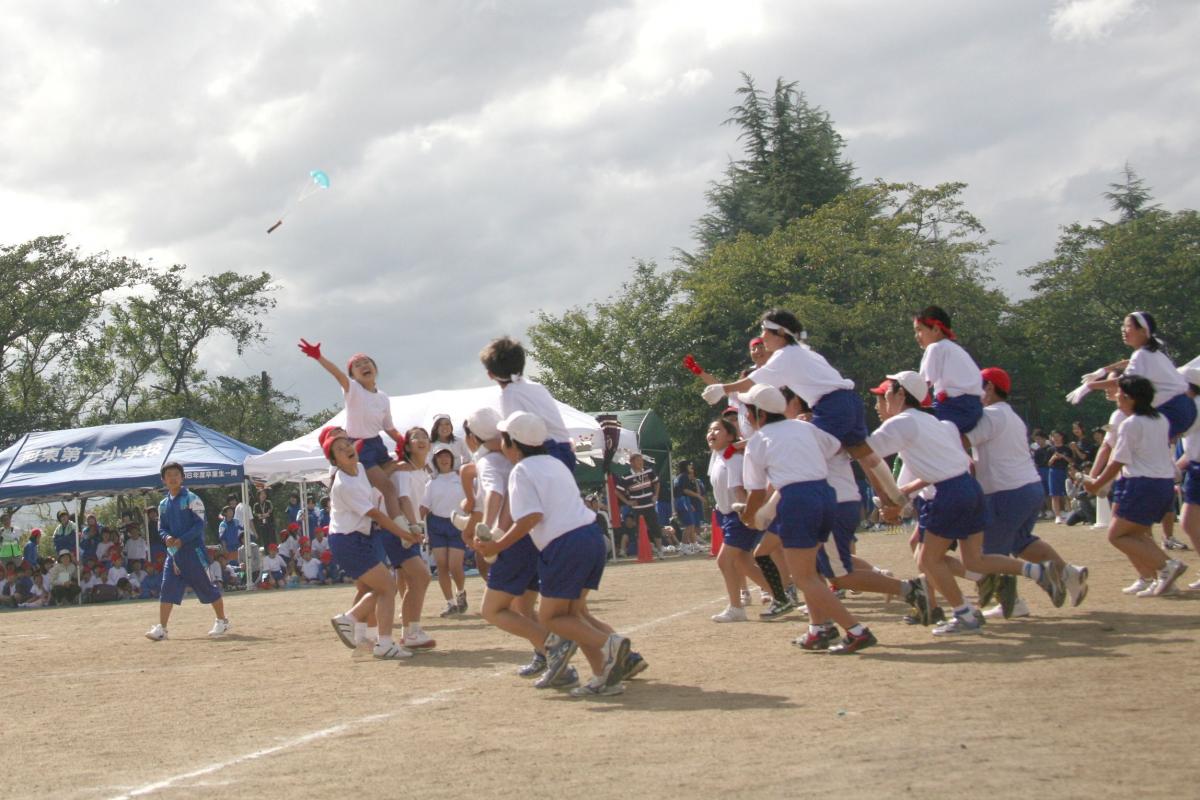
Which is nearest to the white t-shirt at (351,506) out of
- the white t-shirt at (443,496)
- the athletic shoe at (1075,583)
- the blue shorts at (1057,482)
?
the white t-shirt at (443,496)

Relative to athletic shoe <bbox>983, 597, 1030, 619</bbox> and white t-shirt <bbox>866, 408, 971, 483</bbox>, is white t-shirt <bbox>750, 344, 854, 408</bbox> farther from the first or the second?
athletic shoe <bbox>983, 597, 1030, 619</bbox>

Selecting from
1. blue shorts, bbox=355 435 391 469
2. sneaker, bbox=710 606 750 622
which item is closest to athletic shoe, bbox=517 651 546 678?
sneaker, bbox=710 606 750 622

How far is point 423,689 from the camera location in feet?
25.7

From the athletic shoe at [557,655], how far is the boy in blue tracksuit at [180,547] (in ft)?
21.0

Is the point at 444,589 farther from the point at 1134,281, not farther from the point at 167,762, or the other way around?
the point at 1134,281

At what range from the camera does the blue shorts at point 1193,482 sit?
33.1 feet

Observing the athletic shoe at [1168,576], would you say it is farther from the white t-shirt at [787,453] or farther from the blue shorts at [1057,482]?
the blue shorts at [1057,482]

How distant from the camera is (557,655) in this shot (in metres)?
7.38

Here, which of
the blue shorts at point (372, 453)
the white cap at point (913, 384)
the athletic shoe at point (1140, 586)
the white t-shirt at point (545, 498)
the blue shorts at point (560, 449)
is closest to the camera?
the white t-shirt at point (545, 498)

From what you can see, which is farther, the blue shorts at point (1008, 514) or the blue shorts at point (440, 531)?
the blue shorts at point (440, 531)

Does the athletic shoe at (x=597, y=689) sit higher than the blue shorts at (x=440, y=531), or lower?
lower

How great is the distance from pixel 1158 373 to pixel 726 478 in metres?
3.73

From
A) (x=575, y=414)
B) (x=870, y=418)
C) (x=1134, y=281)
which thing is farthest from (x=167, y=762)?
(x=1134, y=281)

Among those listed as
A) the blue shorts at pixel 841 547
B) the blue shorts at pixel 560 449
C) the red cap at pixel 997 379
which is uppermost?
the red cap at pixel 997 379
